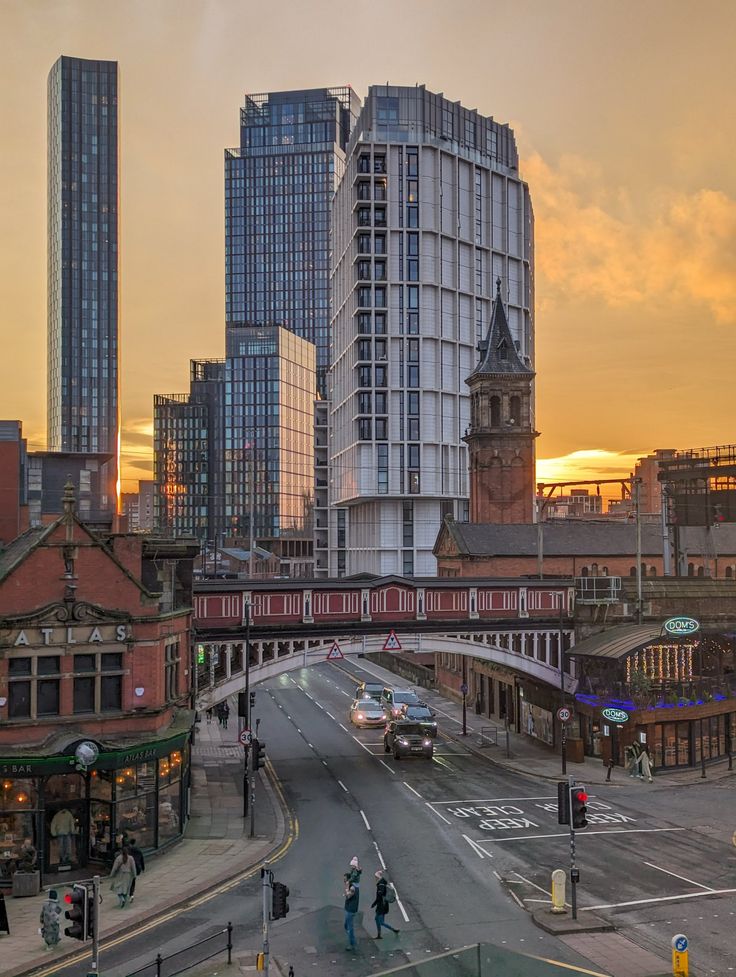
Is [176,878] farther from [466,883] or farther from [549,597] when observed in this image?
[549,597]

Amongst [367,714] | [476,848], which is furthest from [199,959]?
[367,714]

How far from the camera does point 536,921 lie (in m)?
24.1

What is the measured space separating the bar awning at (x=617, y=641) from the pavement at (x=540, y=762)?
5426mm

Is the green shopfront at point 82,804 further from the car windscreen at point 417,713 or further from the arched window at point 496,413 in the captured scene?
the arched window at point 496,413

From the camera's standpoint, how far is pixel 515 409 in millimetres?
88500

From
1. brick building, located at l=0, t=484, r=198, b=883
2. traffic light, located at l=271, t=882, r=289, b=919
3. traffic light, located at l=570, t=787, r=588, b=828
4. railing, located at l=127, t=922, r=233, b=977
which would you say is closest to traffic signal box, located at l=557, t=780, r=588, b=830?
traffic light, located at l=570, t=787, r=588, b=828

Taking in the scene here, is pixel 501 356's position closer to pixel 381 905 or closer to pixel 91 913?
pixel 381 905

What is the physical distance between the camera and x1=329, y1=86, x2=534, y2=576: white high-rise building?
108562 millimetres

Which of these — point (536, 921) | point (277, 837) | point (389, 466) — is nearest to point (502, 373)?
point (389, 466)

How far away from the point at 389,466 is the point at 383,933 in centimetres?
8793

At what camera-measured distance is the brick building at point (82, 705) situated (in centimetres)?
2956

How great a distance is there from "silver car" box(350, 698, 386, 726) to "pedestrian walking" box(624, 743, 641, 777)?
60.9 feet

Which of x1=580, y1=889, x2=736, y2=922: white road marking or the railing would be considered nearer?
the railing

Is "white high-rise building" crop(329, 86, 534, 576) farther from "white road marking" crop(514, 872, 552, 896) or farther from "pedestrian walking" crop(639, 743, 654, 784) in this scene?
"white road marking" crop(514, 872, 552, 896)
